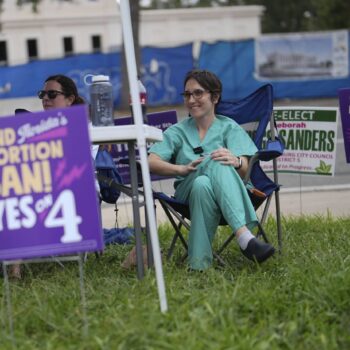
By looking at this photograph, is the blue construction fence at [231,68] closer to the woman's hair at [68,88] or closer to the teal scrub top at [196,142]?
the woman's hair at [68,88]

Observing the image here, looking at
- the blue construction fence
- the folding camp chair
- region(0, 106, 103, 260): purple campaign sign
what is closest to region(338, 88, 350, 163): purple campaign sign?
A: the folding camp chair

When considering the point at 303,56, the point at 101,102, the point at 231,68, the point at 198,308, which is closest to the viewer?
the point at 198,308

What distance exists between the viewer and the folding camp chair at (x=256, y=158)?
448cm

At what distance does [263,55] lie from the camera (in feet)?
70.4

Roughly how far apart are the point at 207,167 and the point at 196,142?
32 cm

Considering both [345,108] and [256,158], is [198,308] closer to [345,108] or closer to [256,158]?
[256,158]

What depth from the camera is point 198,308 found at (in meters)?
3.40

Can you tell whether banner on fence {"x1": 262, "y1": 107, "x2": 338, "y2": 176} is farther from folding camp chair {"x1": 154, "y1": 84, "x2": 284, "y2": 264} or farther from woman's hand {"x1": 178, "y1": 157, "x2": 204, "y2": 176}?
woman's hand {"x1": 178, "y1": 157, "x2": 204, "y2": 176}

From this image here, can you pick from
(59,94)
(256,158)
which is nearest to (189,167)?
(256,158)

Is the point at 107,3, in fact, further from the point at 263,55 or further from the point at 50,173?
the point at 50,173

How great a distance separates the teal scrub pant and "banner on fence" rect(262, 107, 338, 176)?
167cm

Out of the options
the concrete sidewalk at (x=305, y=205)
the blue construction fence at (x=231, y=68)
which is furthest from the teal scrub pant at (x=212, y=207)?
the blue construction fence at (x=231, y=68)

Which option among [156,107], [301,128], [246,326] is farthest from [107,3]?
[246,326]

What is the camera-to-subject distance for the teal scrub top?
460cm
